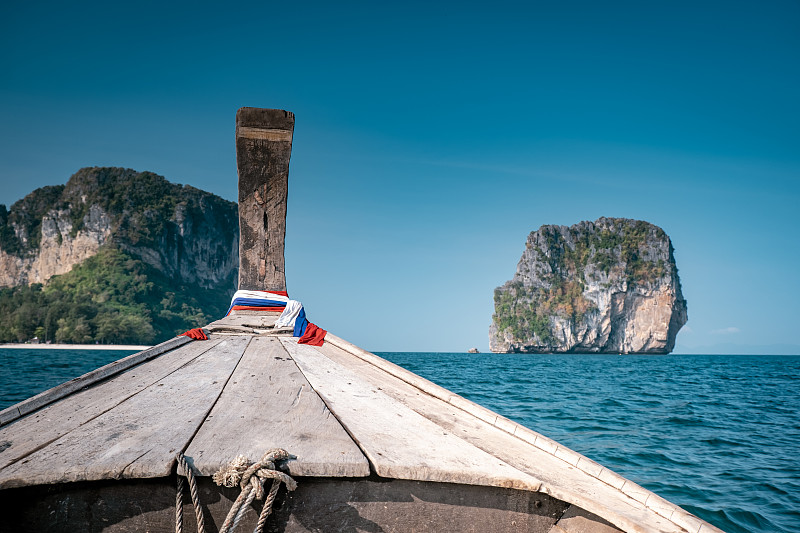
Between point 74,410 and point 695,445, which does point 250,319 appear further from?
point 695,445

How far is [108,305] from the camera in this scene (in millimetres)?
78062

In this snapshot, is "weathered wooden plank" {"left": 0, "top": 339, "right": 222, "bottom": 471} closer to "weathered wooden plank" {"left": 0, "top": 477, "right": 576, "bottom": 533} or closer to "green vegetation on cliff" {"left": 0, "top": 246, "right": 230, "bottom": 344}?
"weathered wooden plank" {"left": 0, "top": 477, "right": 576, "bottom": 533}

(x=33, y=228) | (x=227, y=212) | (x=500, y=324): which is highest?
(x=227, y=212)

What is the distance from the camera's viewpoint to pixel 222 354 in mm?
2221

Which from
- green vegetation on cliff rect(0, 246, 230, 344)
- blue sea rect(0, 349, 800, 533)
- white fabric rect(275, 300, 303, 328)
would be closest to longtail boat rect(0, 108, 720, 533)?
white fabric rect(275, 300, 303, 328)

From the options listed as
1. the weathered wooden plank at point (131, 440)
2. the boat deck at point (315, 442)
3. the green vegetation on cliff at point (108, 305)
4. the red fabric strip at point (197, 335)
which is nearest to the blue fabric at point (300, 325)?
the red fabric strip at point (197, 335)

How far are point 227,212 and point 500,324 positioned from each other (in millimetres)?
67083

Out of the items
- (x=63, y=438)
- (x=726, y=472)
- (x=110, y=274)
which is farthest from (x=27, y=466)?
(x=110, y=274)

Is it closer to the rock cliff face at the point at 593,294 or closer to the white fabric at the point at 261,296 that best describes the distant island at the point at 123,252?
the rock cliff face at the point at 593,294

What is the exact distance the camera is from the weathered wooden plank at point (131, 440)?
3.31 feet

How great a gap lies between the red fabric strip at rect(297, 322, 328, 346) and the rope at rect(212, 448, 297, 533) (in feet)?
5.39

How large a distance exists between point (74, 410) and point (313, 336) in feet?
4.45

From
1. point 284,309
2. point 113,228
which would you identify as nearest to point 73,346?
point 113,228

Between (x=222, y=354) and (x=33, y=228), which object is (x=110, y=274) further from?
(x=222, y=354)
